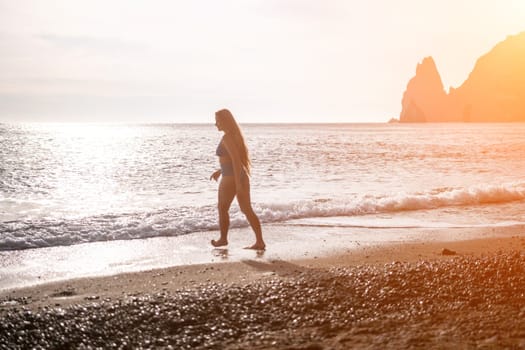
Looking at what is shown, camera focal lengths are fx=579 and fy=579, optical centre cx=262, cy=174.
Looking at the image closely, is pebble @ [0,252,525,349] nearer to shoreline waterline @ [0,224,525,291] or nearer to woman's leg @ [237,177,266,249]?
shoreline waterline @ [0,224,525,291]

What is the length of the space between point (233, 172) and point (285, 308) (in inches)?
148

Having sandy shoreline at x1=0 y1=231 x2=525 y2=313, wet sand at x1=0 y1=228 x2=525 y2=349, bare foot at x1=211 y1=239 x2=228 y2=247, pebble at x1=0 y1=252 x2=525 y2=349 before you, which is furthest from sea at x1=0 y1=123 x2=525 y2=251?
pebble at x1=0 y1=252 x2=525 y2=349

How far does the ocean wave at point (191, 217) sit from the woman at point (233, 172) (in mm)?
1770

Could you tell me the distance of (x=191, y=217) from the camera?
11383 mm

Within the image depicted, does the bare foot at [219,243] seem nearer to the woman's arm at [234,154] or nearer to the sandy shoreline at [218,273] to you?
the woman's arm at [234,154]

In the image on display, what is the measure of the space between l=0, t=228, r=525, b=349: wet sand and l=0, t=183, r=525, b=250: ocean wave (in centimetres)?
346

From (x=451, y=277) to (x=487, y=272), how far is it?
44cm

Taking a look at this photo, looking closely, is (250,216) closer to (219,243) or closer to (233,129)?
(219,243)

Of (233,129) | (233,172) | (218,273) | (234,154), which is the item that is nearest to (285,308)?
(218,273)

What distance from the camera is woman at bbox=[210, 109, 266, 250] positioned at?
8180 millimetres

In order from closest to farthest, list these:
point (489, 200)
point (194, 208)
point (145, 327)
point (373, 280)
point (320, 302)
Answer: point (145, 327)
point (320, 302)
point (373, 280)
point (194, 208)
point (489, 200)

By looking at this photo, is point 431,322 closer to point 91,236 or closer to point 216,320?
point 216,320

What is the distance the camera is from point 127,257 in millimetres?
8070

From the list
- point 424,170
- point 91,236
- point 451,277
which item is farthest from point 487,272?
point 424,170
